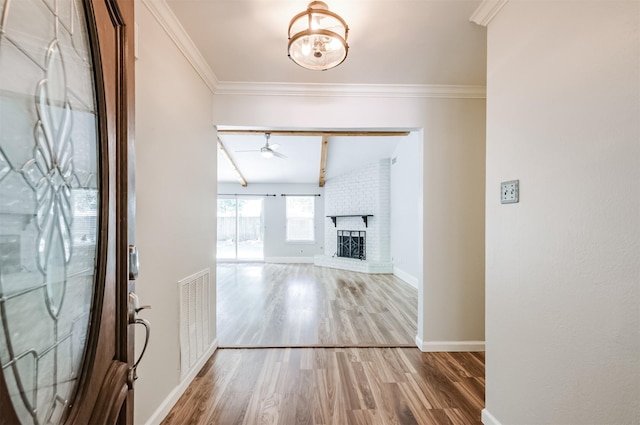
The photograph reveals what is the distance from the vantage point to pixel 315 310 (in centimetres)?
362

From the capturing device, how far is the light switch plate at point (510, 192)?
1.38 meters

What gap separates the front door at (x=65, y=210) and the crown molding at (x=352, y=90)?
171 centimetres

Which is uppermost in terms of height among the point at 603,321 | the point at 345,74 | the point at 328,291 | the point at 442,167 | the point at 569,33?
the point at 345,74

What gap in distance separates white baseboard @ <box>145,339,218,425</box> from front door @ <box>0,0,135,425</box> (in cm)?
96

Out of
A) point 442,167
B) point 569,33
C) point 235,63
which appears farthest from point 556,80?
point 235,63

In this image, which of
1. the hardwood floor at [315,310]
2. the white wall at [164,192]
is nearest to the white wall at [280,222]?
the hardwood floor at [315,310]

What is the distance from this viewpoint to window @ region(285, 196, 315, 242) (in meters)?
7.94

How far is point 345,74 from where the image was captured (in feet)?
7.52

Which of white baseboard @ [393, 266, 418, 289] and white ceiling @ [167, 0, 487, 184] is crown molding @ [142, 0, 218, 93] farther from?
white baseboard @ [393, 266, 418, 289]

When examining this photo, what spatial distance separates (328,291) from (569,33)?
4.24 metres

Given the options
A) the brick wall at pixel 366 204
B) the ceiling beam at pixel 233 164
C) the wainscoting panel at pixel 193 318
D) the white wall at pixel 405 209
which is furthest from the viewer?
the brick wall at pixel 366 204

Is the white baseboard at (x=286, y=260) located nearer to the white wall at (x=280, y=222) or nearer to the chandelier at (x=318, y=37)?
the white wall at (x=280, y=222)

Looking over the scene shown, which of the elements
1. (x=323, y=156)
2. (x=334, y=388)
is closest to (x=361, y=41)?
(x=334, y=388)

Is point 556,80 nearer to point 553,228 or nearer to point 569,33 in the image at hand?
point 569,33
